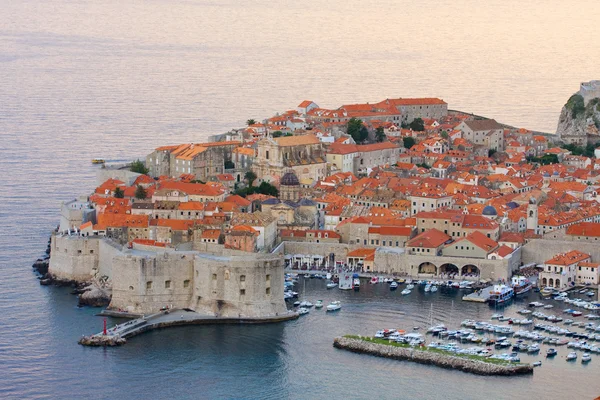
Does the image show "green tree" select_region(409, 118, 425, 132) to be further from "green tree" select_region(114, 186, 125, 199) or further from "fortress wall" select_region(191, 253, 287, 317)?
"fortress wall" select_region(191, 253, 287, 317)

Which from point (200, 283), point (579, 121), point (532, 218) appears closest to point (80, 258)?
point (200, 283)

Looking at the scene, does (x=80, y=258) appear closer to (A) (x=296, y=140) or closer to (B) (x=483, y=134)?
(A) (x=296, y=140)

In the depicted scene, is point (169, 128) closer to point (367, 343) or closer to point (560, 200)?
point (560, 200)

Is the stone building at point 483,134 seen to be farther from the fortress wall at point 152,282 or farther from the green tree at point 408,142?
the fortress wall at point 152,282

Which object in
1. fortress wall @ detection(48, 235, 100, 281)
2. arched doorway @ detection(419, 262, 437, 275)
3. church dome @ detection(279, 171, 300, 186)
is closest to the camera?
fortress wall @ detection(48, 235, 100, 281)

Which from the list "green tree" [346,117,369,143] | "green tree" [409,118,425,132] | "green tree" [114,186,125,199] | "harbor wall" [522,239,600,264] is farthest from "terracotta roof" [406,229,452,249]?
"green tree" [409,118,425,132]

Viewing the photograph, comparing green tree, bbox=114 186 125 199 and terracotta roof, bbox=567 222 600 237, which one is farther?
green tree, bbox=114 186 125 199
